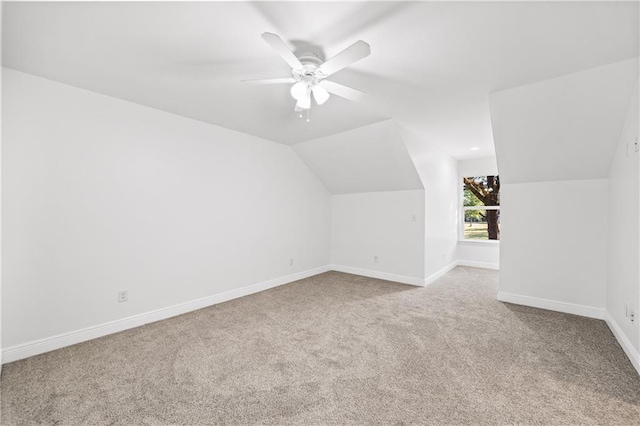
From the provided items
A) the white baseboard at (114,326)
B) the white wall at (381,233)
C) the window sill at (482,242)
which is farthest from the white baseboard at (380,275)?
the window sill at (482,242)

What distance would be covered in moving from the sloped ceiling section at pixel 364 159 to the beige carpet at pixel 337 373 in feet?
6.78

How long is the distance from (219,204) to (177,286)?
3.55ft

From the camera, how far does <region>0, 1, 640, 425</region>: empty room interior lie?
5.19ft

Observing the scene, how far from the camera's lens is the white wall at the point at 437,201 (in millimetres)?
4023

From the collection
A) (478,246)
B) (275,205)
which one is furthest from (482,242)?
(275,205)

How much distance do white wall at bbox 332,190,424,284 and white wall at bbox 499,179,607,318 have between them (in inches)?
45.3

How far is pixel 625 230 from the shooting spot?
230 centimetres

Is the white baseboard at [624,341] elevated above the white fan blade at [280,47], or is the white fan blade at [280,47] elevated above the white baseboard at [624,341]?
the white fan blade at [280,47]

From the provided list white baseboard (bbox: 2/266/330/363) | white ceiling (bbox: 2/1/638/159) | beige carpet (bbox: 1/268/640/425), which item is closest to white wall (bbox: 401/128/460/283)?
white ceiling (bbox: 2/1/638/159)

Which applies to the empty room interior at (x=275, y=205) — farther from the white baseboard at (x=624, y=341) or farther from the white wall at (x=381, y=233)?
the white wall at (x=381, y=233)

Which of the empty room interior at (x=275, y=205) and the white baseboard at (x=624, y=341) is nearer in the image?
the empty room interior at (x=275, y=205)

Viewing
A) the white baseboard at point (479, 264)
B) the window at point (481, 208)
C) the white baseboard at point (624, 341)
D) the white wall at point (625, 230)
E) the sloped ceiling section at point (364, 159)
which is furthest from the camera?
the window at point (481, 208)

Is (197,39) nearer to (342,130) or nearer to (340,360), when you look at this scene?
(342,130)

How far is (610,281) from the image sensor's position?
2.70 meters
